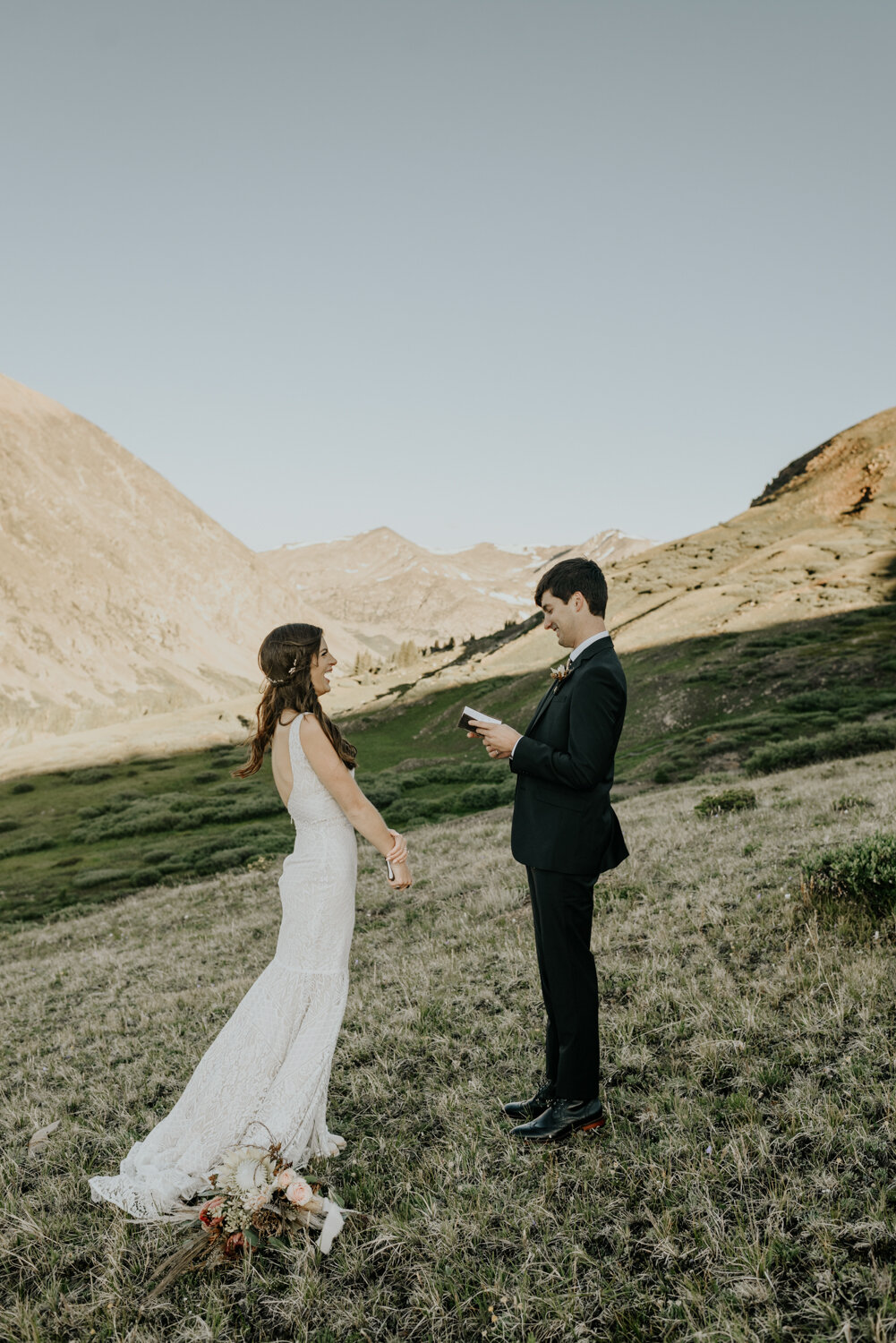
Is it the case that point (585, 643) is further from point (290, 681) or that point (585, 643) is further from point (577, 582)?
point (290, 681)

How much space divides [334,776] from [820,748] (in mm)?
20189

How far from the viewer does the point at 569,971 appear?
4.15m

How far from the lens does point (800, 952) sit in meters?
5.89

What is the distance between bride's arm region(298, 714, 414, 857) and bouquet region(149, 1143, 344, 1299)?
1702 millimetres

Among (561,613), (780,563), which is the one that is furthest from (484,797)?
(780,563)

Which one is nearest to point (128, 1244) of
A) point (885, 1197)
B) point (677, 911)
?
point (885, 1197)

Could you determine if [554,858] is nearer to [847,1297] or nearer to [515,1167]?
[515,1167]

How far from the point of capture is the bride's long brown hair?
14.2 ft

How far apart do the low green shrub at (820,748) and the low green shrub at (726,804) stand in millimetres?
7645

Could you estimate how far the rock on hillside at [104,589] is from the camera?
95.4 metres

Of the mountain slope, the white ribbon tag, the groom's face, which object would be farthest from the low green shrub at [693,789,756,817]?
the mountain slope

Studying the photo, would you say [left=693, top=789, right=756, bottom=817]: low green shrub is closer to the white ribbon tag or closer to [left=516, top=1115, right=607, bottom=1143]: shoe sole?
[left=516, top=1115, right=607, bottom=1143]: shoe sole

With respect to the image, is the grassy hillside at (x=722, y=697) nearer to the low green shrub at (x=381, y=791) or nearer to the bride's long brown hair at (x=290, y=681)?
the low green shrub at (x=381, y=791)

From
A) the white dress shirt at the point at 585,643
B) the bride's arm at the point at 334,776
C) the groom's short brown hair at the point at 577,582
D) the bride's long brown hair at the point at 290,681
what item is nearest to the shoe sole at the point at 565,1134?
the bride's arm at the point at 334,776
